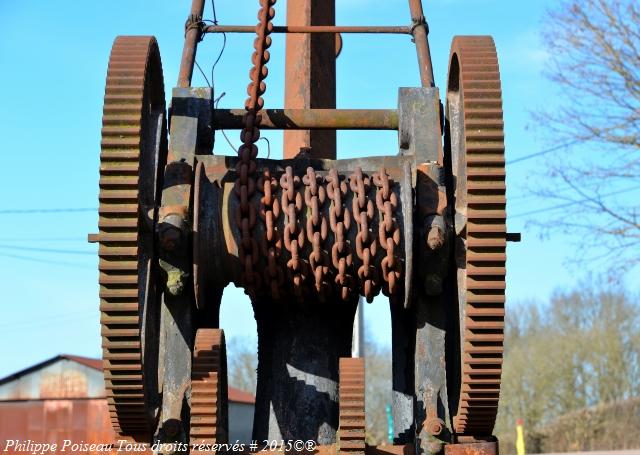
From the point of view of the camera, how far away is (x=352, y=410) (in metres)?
3.73

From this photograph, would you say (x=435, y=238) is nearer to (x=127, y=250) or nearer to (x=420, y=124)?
(x=420, y=124)

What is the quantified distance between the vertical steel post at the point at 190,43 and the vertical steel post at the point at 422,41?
3.50 feet

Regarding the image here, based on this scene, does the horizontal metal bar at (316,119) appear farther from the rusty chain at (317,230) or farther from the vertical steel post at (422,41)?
the rusty chain at (317,230)

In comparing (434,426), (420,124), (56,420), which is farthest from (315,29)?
(56,420)

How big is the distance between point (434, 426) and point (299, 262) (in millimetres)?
808

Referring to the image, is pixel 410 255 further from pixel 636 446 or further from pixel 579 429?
pixel 579 429

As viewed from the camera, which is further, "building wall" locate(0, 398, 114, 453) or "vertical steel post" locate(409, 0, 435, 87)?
"building wall" locate(0, 398, 114, 453)

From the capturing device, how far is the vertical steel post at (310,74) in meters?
5.36

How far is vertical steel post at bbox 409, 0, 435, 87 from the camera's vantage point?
501 cm

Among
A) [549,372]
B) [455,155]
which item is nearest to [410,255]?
[455,155]

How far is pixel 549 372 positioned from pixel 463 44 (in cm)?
3619

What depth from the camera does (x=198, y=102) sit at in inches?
181

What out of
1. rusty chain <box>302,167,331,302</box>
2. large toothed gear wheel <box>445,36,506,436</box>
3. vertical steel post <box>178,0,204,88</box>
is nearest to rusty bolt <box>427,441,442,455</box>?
large toothed gear wheel <box>445,36,506,436</box>

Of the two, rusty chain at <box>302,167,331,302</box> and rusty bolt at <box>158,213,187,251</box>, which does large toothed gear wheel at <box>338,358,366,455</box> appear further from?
rusty bolt at <box>158,213,187,251</box>
